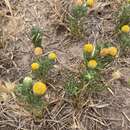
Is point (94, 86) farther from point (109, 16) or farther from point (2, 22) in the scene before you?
point (2, 22)

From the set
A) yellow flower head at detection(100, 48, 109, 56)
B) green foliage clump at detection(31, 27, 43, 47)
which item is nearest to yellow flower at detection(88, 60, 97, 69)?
yellow flower head at detection(100, 48, 109, 56)

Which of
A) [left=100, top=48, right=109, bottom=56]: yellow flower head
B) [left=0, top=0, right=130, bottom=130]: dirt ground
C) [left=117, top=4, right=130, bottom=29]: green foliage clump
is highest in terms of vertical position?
[left=117, top=4, right=130, bottom=29]: green foliage clump

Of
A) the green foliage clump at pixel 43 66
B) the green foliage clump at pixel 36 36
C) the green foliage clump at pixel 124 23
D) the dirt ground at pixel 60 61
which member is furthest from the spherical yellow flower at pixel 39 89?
the green foliage clump at pixel 124 23

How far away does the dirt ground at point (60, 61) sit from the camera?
2.13 m

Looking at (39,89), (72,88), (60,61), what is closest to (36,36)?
(60,61)

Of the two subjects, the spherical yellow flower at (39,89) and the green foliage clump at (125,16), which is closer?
the spherical yellow flower at (39,89)

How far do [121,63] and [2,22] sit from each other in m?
0.88

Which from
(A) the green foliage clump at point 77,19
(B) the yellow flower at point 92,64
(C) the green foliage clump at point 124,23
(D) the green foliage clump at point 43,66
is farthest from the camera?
(A) the green foliage clump at point 77,19

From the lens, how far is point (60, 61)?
239 centimetres

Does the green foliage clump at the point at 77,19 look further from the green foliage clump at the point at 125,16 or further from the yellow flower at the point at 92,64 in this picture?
the yellow flower at the point at 92,64

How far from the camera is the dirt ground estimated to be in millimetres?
2127

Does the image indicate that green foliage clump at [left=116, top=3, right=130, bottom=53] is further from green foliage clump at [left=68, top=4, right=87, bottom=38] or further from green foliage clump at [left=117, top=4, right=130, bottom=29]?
green foliage clump at [left=68, top=4, right=87, bottom=38]

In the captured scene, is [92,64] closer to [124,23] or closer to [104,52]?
[104,52]

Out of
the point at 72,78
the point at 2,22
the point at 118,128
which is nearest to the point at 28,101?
the point at 72,78
